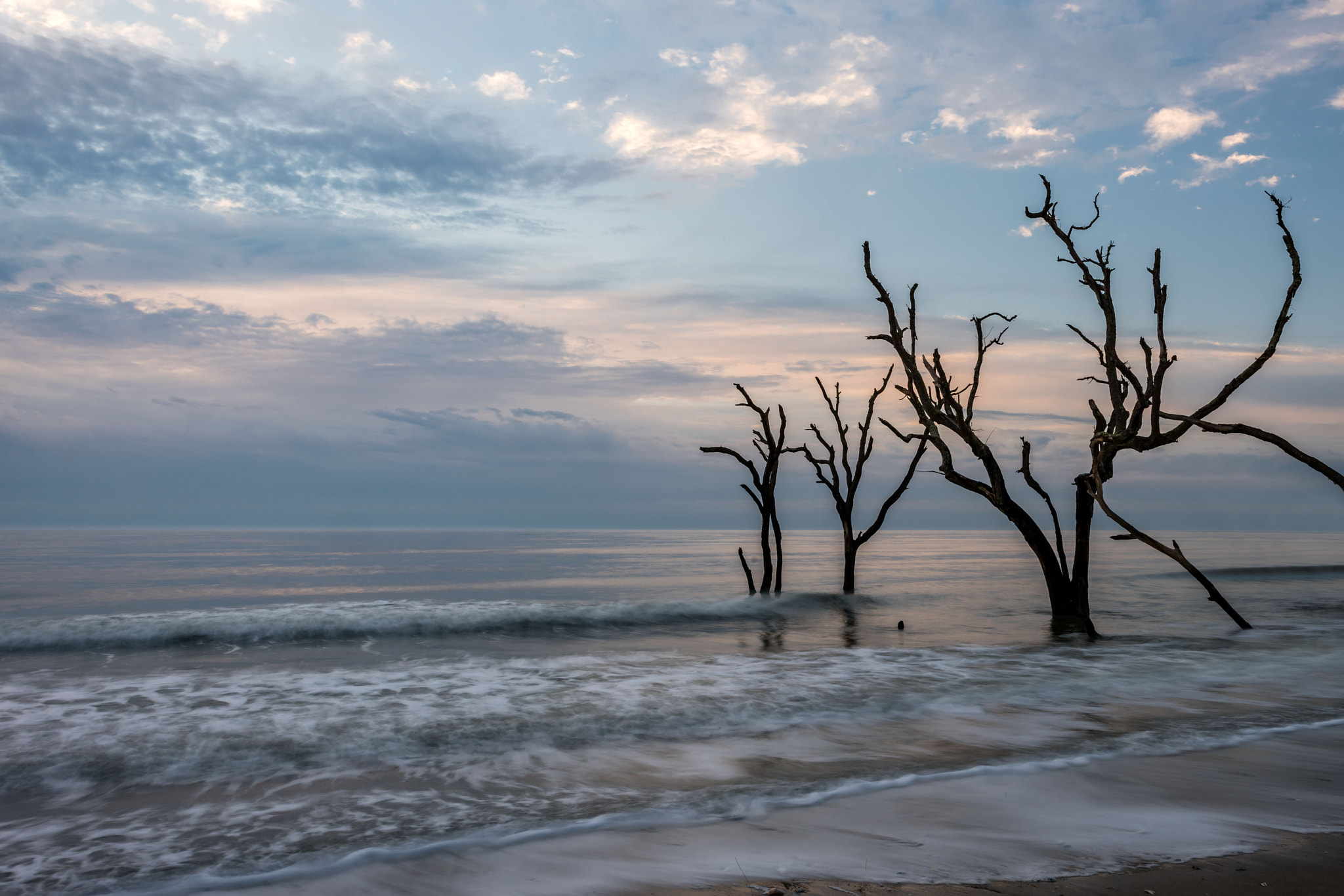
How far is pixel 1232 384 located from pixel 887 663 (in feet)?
21.4

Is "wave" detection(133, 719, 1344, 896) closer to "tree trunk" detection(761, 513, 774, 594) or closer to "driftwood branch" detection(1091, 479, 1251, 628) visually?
"driftwood branch" detection(1091, 479, 1251, 628)

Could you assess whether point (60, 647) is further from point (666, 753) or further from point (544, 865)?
point (544, 865)

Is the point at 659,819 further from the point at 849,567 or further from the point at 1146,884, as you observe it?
the point at 849,567

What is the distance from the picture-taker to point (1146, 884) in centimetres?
346

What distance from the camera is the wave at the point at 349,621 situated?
13.2m

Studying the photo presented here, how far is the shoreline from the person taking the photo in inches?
134

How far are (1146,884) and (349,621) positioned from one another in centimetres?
1432

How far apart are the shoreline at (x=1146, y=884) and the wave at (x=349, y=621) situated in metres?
12.1

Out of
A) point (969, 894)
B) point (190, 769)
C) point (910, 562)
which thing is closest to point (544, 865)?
point (969, 894)

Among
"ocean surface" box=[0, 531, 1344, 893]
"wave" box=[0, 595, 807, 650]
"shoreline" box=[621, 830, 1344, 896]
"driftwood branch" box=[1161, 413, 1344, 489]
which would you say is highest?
"driftwood branch" box=[1161, 413, 1344, 489]

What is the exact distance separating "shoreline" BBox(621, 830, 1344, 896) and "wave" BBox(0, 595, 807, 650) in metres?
12.1

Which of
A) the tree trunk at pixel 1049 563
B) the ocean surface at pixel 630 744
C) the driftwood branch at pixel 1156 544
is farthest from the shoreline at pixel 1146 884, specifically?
the tree trunk at pixel 1049 563

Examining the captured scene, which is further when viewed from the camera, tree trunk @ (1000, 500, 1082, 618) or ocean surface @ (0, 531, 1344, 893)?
tree trunk @ (1000, 500, 1082, 618)

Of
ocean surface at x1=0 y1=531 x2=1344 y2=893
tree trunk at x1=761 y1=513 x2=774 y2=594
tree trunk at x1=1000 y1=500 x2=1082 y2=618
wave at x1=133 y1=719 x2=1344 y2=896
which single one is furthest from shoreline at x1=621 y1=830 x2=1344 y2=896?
tree trunk at x1=761 y1=513 x2=774 y2=594
